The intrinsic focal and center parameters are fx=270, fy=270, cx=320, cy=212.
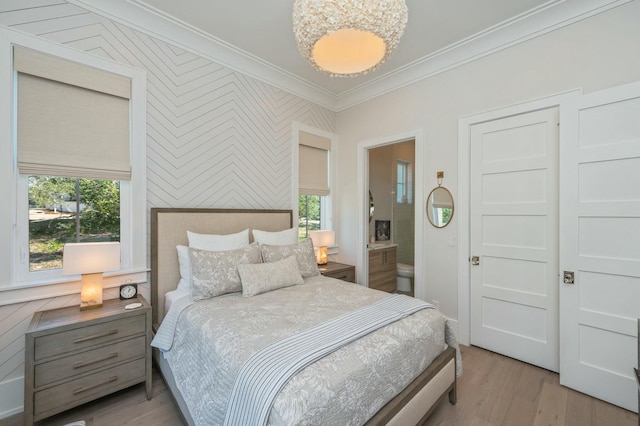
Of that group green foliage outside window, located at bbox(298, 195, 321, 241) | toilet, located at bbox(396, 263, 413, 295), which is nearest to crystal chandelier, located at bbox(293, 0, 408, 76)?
green foliage outside window, located at bbox(298, 195, 321, 241)

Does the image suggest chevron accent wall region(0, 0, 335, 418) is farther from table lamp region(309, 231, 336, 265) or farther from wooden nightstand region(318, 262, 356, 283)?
wooden nightstand region(318, 262, 356, 283)

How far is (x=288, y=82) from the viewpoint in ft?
11.3

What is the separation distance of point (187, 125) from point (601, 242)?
11.8 ft

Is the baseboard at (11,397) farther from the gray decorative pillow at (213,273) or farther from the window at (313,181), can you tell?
the window at (313,181)

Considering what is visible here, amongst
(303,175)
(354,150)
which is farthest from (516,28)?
(303,175)

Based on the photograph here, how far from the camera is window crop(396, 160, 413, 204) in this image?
209 inches

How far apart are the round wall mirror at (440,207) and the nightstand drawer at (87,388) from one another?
2981 mm

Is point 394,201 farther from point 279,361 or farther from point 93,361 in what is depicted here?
point 93,361

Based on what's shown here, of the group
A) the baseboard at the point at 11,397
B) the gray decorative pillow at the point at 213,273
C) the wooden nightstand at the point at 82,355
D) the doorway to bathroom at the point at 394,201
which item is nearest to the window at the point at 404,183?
the doorway to bathroom at the point at 394,201

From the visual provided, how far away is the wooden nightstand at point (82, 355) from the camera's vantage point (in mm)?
1604

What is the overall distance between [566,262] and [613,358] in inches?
27.9

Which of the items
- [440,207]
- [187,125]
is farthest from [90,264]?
[440,207]

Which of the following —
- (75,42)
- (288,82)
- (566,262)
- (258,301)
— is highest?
(288,82)

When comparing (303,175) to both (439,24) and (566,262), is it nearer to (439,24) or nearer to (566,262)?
(439,24)
